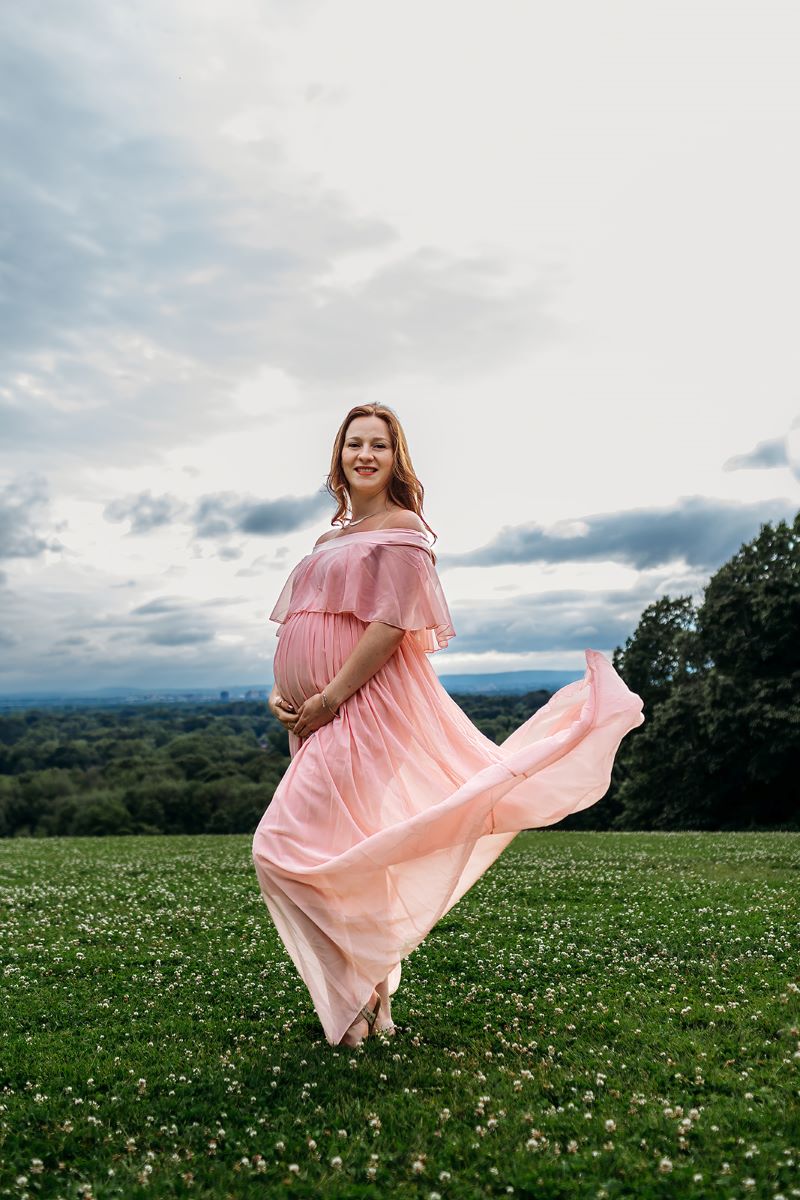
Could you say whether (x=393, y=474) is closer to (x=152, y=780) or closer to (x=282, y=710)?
(x=282, y=710)

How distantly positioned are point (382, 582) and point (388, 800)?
1.65 metres

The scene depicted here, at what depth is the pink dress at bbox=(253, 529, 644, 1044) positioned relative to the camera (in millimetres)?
6195

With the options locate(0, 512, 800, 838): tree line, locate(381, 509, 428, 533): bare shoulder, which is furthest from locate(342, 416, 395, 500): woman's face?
locate(0, 512, 800, 838): tree line

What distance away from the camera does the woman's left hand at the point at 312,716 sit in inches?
268

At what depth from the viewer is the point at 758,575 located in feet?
134

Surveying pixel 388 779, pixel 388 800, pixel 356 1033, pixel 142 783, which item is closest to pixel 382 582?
pixel 388 779

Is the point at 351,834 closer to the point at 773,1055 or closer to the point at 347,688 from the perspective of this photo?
the point at 347,688

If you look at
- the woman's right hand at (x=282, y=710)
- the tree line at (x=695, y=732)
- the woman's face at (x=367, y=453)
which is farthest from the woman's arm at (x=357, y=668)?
the tree line at (x=695, y=732)

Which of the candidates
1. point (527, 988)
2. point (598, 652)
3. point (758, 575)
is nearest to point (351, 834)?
point (598, 652)

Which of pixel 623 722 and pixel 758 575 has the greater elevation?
pixel 758 575

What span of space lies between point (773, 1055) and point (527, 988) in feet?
8.73

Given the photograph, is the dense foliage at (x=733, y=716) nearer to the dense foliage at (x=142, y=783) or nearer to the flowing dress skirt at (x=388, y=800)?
the dense foliage at (x=142, y=783)

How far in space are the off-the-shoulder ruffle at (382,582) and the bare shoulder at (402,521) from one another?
0.07 metres

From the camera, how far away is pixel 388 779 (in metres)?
6.59
